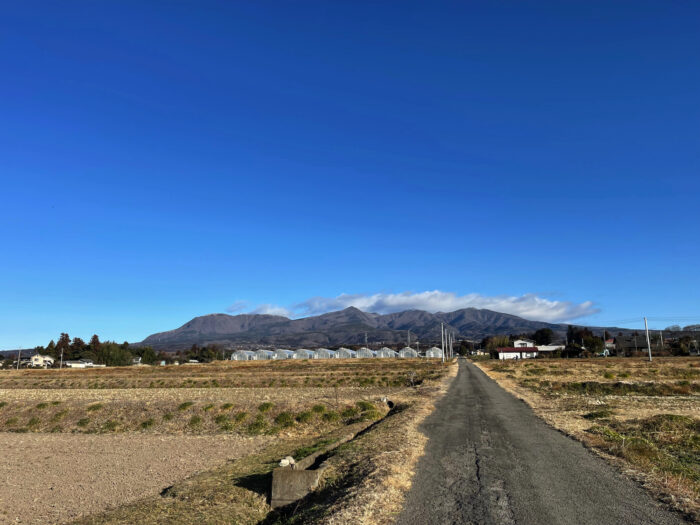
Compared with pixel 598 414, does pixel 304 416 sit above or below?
below

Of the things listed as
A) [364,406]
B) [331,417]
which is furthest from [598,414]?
[331,417]

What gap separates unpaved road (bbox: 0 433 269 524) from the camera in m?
15.1

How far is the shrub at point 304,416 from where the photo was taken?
28.5m

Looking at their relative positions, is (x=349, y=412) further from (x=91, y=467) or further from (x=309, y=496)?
(x=309, y=496)

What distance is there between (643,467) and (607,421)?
31.7 feet

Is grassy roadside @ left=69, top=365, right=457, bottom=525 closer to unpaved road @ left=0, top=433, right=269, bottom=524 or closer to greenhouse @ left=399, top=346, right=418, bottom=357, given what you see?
unpaved road @ left=0, top=433, right=269, bottom=524

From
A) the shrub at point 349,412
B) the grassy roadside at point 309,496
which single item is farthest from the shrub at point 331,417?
the grassy roadside at point 309,496

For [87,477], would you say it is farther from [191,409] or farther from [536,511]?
[536,511]

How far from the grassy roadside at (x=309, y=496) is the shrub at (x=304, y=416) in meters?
9.60

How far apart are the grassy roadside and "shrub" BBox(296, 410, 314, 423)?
9602 mm

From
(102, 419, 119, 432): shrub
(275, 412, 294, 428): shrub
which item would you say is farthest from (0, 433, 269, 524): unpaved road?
(275, 412, 294, 428): shrub

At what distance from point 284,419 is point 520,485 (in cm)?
1949

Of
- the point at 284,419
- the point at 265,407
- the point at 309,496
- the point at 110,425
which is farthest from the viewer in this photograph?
the point at 110,425

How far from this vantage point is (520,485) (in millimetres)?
11969
